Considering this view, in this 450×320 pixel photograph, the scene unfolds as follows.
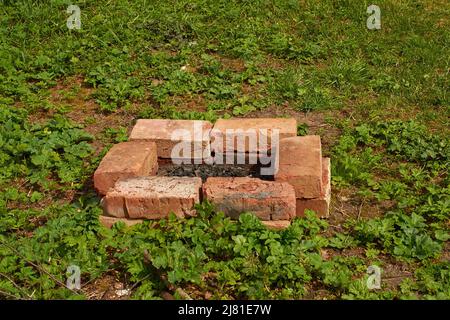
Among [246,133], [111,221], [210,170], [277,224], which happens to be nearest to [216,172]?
[210,170]

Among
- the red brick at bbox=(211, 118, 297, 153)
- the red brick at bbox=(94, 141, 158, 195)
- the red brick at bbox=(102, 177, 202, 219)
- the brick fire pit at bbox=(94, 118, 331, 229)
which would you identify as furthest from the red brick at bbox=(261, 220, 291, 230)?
the red brick at bbox=(94, 141, 158, 195)

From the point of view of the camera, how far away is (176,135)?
16.7 feet

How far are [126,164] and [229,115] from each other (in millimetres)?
1575

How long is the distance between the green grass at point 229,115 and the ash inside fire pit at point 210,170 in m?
0.63

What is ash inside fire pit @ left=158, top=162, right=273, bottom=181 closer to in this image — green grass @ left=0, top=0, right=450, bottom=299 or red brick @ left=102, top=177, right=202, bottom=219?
red brick @ left=102, top=177, right=202, bottom=219

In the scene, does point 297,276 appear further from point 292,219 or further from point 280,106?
point 280,106

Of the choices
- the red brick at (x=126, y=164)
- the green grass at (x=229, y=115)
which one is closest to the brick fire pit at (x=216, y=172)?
the red brick at (x=126, y=164)

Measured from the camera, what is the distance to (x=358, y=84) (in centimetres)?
654

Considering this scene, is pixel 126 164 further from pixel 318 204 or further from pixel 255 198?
pixel 318 204

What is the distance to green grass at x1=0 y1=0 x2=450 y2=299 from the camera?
4.04 metres
